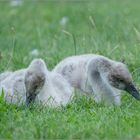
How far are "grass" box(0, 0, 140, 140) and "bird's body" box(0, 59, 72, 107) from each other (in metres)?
0.19

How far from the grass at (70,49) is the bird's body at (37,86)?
7.6 inches

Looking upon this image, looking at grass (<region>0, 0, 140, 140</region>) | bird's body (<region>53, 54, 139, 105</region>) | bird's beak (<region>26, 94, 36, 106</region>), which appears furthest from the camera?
bird's body (<region>53, 54, 139, 105</region>)

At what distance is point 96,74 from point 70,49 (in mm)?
2120

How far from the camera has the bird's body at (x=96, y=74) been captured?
6566mm

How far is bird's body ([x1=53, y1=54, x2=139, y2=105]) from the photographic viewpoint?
6.57 meters

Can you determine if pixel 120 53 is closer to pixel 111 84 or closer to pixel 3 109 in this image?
pixel 111 84

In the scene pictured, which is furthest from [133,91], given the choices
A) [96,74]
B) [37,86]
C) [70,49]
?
[70,49]

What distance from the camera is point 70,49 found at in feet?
29.6

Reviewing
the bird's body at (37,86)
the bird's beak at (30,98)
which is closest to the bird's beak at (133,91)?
the bird's body at (37,86)

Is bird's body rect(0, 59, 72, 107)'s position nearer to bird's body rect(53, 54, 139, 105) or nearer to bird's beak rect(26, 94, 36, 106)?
bird's beak rect(26, 94, 36, 106)

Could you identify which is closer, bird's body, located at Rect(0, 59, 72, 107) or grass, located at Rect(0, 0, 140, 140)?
grass, located at Rect(0, 0, 140, 140)

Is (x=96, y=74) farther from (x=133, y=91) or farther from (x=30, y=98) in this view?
(x=30, y=98)

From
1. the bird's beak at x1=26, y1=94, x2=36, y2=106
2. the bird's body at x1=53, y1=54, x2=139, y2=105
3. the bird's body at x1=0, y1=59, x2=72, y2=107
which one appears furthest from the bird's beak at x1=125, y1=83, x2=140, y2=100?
the bird's beak at x1=26, y1=94, x2=36, y2=106

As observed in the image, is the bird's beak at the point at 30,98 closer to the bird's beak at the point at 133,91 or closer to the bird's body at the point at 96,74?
the bird's body at the point at 96,74
